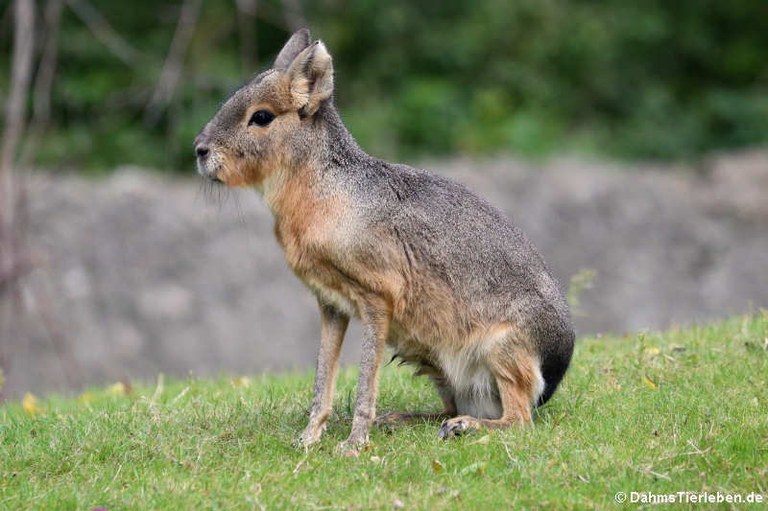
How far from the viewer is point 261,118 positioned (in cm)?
607

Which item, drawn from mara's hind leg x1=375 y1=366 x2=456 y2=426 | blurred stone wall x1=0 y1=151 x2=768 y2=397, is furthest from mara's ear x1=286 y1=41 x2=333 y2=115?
blurred stone wall x1=0 y1=151 x2=768 y2=397

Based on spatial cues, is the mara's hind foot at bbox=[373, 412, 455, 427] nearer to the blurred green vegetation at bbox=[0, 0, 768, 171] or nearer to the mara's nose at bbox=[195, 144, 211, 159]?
the mara's nose at bbox=[195, 144, 211, 159]

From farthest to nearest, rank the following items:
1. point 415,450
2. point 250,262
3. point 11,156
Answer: point 250,262, point 11,156, point 415,450

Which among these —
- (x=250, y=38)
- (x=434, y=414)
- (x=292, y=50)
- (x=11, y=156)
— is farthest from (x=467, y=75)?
(x=434, y=414)

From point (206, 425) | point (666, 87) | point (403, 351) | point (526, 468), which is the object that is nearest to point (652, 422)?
point (526, 468)

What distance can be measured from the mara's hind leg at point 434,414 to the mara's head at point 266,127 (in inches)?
52.8

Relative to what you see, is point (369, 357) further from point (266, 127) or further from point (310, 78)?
point (310, 78)

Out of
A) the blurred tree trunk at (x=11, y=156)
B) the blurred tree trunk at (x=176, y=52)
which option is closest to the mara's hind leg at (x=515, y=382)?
the blurred tree trunk at (x=11, y=156)

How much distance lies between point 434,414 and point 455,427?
0.59 metres

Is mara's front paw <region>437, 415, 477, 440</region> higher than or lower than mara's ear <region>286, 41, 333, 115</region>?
lower

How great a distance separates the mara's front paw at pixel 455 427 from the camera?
5.97m

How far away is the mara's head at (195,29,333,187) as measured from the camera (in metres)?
6.04

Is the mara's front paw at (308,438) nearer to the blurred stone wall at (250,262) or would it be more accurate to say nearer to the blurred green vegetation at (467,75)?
the blurred stone wall at (250,262)

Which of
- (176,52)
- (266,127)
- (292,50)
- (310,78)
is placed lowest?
(266,127)
